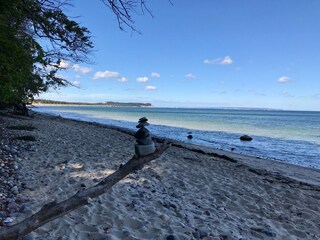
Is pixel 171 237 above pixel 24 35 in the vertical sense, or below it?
below

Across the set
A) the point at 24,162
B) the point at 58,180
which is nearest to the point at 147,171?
the point at 58,180

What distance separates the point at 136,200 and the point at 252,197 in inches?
123

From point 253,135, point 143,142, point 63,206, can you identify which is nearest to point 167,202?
point 63,206

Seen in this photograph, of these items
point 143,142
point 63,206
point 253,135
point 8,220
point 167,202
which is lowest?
point 253,135

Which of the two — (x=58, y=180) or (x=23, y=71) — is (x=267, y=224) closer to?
(x=58, y=180)

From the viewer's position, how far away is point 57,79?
16484mm

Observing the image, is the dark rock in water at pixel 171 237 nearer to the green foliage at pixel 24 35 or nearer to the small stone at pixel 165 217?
the small stone at pixel 165 217

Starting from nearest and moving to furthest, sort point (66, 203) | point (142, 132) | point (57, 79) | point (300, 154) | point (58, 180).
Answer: point (142, 132)
point (66, 203)
point (58, 180)
point (57, 79)
point (300, 154)

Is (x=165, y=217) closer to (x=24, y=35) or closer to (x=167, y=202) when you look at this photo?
(x=167, y=202)

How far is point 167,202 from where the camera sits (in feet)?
21.0

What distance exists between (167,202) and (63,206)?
12.1 feet

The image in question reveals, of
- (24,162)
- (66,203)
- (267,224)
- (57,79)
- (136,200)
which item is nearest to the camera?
(66,203)

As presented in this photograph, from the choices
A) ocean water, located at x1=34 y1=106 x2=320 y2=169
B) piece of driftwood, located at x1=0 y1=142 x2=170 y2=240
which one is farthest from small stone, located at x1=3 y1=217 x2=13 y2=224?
ocean water, located at x1=34 y1=106 x2=320 y2=169

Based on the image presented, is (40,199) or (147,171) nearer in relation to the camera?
(40,199)
